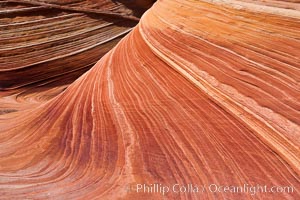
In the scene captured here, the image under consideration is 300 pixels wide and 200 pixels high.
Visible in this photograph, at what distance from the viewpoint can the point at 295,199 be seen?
95cm

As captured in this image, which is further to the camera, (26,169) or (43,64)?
(43,64)

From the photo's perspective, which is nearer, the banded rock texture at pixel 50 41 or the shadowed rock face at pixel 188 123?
the shadowed rock face at pixel 188 123

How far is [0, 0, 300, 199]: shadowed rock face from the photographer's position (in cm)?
106

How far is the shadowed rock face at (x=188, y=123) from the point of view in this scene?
1.06m

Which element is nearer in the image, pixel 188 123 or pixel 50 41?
pixel 188 123

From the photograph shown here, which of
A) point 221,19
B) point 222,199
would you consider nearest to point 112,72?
point 221,19

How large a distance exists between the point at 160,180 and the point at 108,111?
45cm

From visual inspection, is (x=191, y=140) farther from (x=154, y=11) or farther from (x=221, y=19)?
(x=154, y=11)

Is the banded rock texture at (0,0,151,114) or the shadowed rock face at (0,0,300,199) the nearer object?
the shadowed rock face at (0,0,300,199)

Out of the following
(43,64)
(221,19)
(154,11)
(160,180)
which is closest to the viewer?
(160,180)

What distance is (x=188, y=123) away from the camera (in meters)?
1.23

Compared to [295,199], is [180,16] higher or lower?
higher

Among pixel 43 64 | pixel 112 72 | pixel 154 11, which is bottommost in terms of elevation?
pixel 43 64

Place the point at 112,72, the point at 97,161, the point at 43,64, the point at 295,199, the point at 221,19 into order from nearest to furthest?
the point at 295,199
the point at 97,161
the point at 221,19
the point at 112,72
the point at 43,64
